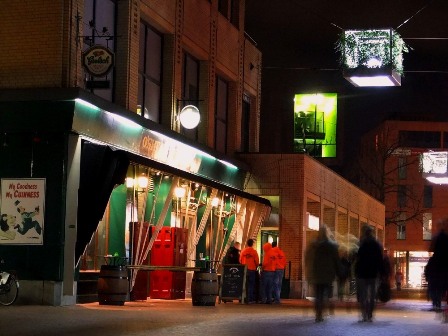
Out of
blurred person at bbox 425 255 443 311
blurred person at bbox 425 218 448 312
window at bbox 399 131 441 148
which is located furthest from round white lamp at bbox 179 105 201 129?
window at bbox 399 131 441 148

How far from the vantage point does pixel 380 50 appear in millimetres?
20219

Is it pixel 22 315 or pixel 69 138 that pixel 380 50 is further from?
pixel 22 315

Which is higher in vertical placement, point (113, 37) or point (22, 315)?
point (113, 37)

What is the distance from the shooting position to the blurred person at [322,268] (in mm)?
18875

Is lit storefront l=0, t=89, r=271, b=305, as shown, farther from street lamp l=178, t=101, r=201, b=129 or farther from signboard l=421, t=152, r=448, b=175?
signboard l=421, t=152, r=448, b=175

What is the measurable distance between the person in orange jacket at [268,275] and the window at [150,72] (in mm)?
5031

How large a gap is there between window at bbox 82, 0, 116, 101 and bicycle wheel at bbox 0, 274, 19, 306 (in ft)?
15.4

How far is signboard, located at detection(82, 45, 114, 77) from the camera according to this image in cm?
2209

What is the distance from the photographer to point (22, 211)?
22.2 meters

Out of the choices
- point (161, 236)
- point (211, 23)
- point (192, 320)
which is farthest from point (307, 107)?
point (192, 320)

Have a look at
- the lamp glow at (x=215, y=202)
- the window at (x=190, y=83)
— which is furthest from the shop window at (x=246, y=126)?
the lamp glow at (x=215, y=202)

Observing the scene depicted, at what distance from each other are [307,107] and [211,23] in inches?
613

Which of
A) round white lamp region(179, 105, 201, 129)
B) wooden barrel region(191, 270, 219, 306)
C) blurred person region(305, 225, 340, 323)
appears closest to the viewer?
blurred person region(305, 225, 340, 323)

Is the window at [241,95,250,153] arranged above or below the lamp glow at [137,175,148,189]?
above
